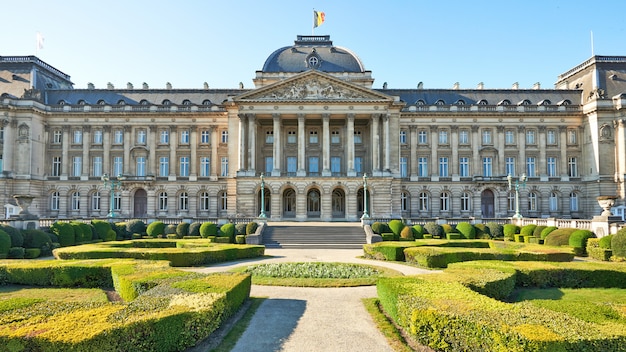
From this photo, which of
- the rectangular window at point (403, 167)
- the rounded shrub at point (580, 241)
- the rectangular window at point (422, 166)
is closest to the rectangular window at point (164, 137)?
the rectangular window at point (403, 167)

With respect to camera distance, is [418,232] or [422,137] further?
[422,137]

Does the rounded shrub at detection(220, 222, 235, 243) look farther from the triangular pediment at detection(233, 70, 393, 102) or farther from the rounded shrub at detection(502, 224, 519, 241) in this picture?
the rounded shrub at detection(502, 224, 519, 241)

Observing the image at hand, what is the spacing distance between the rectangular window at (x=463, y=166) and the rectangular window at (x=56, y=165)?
53243mm

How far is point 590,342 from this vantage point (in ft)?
25.0

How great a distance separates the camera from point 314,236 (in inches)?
1448

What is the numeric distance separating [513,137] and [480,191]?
8656 mm

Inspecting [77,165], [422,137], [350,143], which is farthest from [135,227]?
[422,137]

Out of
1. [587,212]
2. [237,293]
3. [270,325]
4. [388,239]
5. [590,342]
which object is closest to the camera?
[590,342]

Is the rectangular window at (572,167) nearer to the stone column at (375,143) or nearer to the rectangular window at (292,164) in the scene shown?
the stone column at (375,143)

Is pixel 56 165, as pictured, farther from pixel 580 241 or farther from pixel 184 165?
pixel 580 241

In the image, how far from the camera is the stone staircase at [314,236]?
3412 cm

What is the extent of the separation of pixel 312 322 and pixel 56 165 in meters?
56.4

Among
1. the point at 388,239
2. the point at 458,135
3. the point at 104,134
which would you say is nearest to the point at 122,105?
the point at 104,134

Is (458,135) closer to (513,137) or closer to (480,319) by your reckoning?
(513,137)
